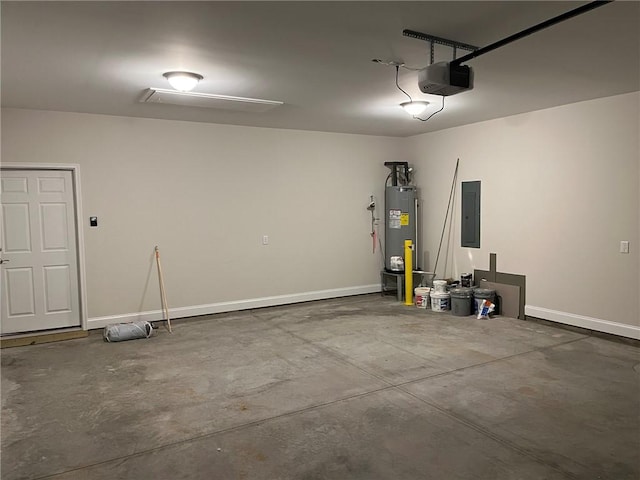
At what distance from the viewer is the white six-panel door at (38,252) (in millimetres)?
5238

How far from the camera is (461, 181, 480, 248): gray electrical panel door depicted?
6.61 m

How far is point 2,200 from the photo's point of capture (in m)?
5.18

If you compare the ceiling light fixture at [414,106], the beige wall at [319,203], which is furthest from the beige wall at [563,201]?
the ceiling light fixture at [414,106]

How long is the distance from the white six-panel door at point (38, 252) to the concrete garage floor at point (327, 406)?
1.62ft

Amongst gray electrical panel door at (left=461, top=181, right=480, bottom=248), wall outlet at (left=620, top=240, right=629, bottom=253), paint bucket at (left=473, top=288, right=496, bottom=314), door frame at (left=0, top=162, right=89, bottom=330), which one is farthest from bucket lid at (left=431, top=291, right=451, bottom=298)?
door frame at (left=0, top=162, right=89, bottom=330)

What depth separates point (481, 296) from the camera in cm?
612

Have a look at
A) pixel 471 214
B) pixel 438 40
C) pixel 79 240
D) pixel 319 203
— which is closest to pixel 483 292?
pixel 471 214

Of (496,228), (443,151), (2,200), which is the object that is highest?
(443,151)

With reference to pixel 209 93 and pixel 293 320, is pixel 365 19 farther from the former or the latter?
pixel 293 320

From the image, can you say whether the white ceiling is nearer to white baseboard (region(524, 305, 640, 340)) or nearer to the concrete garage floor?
white baseboard (region(524, 305, 640, 340))

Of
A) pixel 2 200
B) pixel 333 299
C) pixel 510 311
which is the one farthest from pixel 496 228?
pixel 2 200

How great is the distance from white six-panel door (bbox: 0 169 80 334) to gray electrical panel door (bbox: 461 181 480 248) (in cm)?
522

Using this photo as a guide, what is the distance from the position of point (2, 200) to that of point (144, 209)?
59.0 inches

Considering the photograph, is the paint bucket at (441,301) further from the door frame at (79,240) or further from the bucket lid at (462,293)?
the door frame at (79,240)
